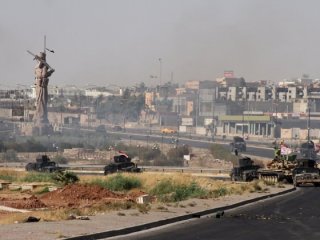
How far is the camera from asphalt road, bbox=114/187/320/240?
28188 millimetres

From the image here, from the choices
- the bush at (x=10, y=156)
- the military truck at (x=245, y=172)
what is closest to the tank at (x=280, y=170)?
the military truck at (x=245, y=172)

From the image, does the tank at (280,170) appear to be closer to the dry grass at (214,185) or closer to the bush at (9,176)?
the dry grass at (214,185)

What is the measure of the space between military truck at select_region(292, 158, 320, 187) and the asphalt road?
22798 mm

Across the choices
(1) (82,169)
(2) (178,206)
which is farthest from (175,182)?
(1) (82,169)

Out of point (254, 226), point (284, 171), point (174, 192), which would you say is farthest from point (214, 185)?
point (254, 226)

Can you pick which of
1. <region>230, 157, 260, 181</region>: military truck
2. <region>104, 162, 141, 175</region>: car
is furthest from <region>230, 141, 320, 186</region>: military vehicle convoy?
<region>104, 162, 141, 175</region>: car

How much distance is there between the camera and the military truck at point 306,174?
6769 cm

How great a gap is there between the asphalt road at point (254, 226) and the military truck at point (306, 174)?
2280cm

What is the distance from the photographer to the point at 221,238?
27.5m

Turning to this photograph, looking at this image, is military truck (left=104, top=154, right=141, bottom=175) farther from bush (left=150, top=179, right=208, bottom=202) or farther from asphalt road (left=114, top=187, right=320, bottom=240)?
asphalt road (left=114, top=187, right=320, bottom=240)

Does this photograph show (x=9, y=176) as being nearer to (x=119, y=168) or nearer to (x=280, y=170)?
(x=119, y=168)

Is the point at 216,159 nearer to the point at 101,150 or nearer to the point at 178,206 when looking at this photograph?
the point at 101,150

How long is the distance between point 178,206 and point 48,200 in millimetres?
10086

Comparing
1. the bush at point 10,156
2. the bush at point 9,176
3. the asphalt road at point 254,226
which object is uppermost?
the asphalt road at point 254,226
